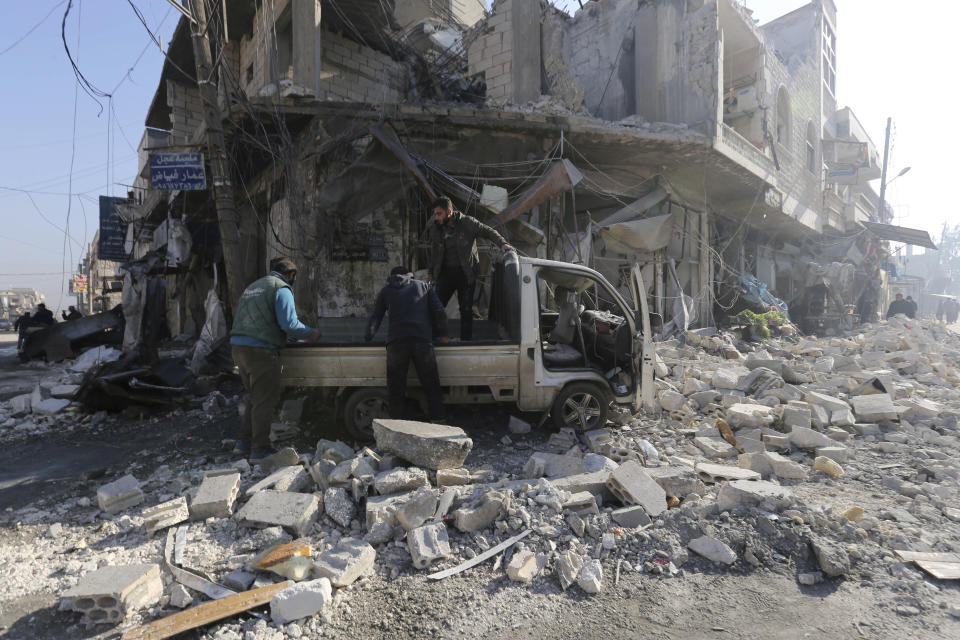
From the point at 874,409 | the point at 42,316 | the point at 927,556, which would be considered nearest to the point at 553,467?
the point at 927,556

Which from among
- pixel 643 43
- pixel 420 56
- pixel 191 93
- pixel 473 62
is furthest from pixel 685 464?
pixel 191 93

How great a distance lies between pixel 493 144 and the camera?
841cm

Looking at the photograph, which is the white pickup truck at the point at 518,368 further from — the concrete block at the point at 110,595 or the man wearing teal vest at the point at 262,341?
the concrete block at the point at 110,595

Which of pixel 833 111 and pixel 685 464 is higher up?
pixel 833 111

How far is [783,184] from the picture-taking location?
46.7 ft

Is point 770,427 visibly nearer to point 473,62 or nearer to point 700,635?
point 700,635

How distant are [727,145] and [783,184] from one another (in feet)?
18.2

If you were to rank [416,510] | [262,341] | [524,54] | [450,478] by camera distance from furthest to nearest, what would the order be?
[524,54] < [262,341] < [450,478] < [416,510]

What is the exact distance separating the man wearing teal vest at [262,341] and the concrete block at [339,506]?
136cm

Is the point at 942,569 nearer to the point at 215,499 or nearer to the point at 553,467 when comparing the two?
the point at 553,467

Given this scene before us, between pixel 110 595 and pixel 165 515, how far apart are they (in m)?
0.89

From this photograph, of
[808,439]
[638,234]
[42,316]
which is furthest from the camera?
[42,316]

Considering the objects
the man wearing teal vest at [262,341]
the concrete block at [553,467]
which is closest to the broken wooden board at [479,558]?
the concrete block at [553,467]

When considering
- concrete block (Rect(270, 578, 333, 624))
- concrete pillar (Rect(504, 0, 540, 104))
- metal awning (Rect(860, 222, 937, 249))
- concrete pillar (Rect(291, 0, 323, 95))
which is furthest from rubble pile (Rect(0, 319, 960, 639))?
metal awning (Rect(860, 222, 937, 249))
